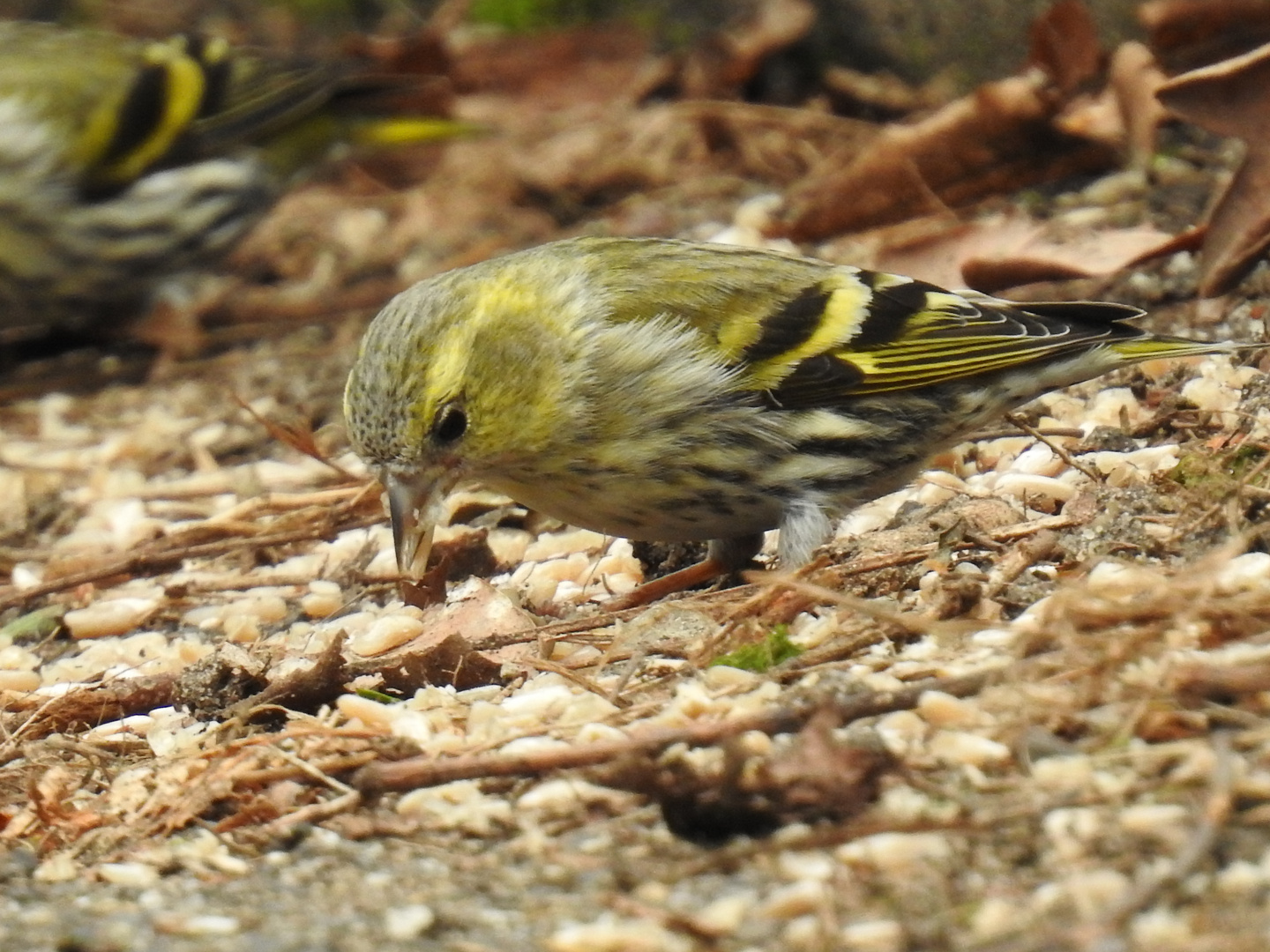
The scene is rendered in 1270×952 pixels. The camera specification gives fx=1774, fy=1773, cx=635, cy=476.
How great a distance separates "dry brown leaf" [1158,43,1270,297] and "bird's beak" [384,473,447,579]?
6.55 feet

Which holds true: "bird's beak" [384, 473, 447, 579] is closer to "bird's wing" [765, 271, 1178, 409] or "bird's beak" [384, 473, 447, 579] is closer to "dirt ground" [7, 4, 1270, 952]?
"dirt ground" [7, 4, 1270, 952]

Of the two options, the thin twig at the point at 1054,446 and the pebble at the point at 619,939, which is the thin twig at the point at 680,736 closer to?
the pebble at the point at 619,939

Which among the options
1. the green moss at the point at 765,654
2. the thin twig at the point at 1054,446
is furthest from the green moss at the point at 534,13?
the green moss at the point at 765,654

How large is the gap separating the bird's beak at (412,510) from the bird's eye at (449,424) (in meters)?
0.08

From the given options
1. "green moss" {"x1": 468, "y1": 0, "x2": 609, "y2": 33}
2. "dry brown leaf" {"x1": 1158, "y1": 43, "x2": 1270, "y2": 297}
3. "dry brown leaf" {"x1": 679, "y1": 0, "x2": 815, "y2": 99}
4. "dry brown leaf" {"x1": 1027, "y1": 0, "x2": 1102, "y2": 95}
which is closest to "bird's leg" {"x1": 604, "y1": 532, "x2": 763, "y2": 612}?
"dry brown leaf" {"x1": 1158, "y1": 43, "x2": 1270, "y2": 297}

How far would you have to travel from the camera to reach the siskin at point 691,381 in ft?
10.8

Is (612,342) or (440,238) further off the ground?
(612,342)

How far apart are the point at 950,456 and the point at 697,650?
1331mm

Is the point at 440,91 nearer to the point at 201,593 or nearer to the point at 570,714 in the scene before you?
the point at 201,593

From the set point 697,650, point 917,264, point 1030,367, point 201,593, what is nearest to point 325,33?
point 917,264

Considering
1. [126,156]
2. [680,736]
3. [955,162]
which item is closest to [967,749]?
[680,736]

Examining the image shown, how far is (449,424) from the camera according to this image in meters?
3.25

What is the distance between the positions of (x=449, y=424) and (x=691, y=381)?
479mm

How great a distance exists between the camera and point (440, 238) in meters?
6.54
